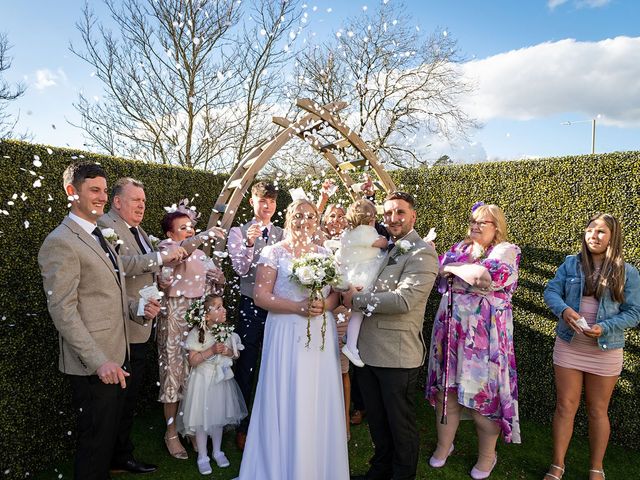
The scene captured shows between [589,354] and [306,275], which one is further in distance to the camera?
[589,354]

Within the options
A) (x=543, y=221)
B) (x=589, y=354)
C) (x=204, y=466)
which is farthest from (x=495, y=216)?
(x=204, y=466)

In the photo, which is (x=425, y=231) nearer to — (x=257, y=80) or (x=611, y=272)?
(x=611, y=272)

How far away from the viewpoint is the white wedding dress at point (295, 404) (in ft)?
10.6

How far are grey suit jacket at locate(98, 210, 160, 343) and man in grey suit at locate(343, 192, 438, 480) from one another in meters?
1.66

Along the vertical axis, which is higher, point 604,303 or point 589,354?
point 604,303

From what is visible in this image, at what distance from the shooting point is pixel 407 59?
14656 millimetres

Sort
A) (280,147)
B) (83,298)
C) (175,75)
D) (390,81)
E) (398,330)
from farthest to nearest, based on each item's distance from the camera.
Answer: (390,81) < (175,75) < (280,147) < (398,330) < (83,298)

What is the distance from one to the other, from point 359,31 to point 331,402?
13.6m

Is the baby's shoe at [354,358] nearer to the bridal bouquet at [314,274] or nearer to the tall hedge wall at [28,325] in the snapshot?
the bridal bouquet at [314,274]

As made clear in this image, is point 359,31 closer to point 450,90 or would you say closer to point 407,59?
point 407,59

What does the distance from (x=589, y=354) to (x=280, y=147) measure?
3662 millimetres

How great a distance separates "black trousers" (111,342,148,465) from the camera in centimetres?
375

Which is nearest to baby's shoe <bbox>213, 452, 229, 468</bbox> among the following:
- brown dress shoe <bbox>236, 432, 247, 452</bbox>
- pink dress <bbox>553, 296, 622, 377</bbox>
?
brown dress shoe <bbox>236, 432, 247, 452</bbox>

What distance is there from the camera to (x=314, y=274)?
3.06 m
